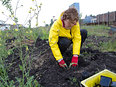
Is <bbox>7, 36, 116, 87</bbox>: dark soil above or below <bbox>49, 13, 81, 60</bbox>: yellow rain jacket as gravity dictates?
below

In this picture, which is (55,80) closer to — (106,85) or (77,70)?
(77,70)

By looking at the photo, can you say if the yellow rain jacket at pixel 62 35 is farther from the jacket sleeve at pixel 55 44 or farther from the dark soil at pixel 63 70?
the dark soil at pixel 63 70

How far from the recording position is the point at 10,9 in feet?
3.66

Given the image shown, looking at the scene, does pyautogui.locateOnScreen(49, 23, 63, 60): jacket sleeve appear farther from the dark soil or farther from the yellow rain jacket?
the dark soil

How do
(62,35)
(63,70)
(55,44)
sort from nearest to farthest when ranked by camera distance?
1. (63,70)
2. (55,44)
3. (62,35)

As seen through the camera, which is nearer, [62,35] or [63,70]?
[63,70]

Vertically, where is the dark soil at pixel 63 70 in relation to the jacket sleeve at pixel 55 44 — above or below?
below

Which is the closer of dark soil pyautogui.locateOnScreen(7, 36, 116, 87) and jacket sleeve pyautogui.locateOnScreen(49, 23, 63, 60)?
dark soil pyautogui.locateOnScreen(7, 36, 116, 87)

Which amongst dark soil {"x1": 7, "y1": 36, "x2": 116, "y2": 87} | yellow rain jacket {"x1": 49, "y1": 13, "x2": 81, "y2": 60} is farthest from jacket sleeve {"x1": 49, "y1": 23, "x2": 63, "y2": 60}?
dark soil {"x1": 7, "y1": 36, "x2": 116, "y2": 87}

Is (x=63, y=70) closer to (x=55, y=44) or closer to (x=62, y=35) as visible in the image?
(x=55, y=44)

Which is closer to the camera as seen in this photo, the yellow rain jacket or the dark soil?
the dark soil

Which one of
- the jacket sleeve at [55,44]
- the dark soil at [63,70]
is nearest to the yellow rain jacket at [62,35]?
the jacket sleeve at [55,44]

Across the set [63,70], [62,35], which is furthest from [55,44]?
[63,70]

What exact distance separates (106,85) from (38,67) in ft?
3.74
